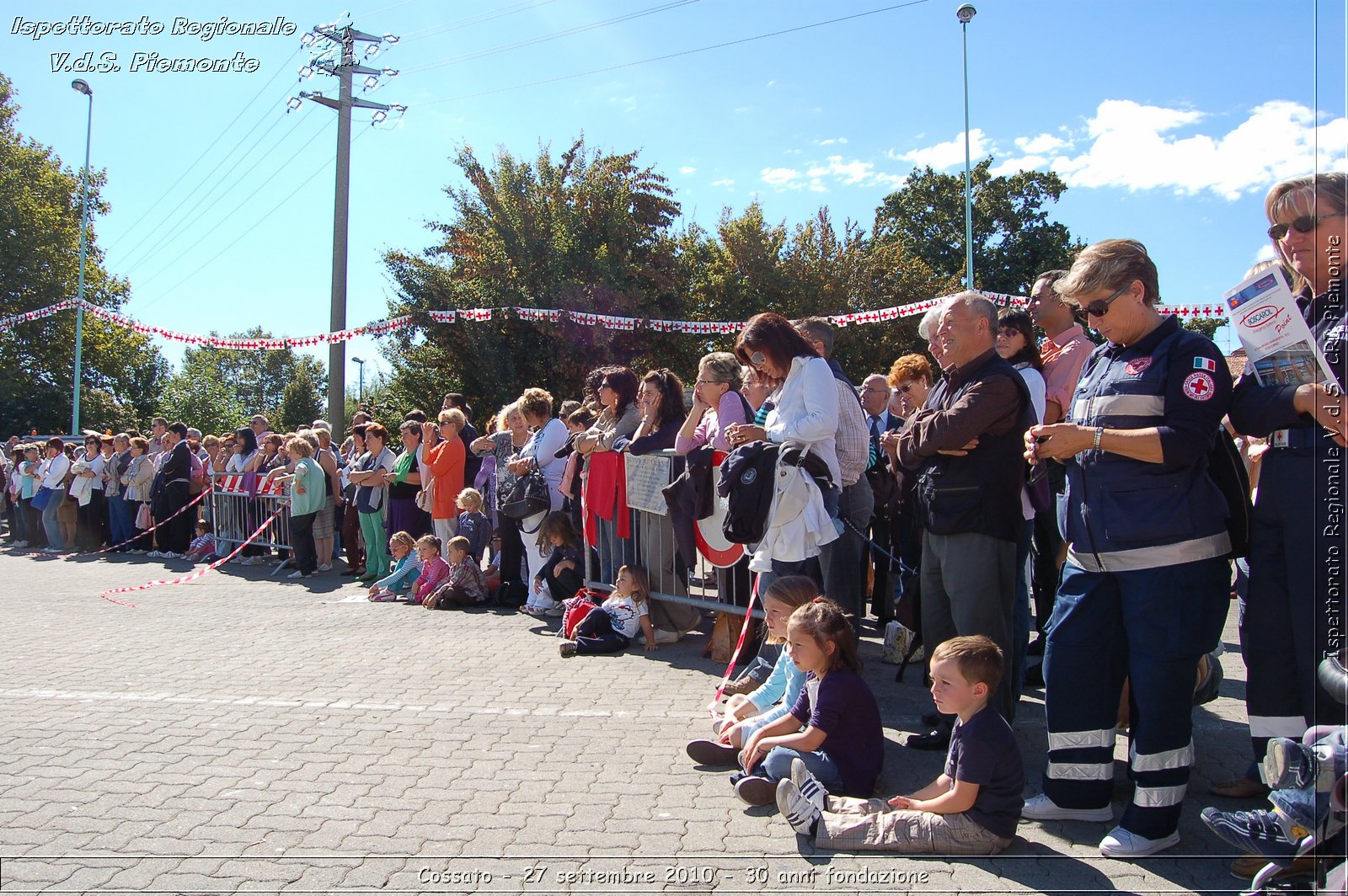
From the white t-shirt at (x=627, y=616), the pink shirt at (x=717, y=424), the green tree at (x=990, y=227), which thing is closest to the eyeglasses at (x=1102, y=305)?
the pink shirt at (x=717, y=424)

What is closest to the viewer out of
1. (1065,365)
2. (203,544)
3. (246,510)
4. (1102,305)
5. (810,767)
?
(1102,305)

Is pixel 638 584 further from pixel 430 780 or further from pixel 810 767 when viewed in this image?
pixel 810 767

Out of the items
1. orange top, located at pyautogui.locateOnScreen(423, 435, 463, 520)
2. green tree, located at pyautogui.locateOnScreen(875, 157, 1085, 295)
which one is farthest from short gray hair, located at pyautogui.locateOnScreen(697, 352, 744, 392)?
green tree, located at pyautogui.locateOnScreen(875, 157, 1085, 295)

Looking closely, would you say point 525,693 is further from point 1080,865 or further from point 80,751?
point 1080,865

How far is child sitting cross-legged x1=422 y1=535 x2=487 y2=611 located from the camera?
8992 mm

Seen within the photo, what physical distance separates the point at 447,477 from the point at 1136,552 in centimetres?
797

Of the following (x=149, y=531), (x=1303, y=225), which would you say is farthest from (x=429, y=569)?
(x=149, y=531)

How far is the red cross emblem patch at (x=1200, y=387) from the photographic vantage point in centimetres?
318

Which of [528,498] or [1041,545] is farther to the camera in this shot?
[528,498]

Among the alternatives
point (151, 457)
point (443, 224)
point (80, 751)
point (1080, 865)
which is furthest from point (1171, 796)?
point (443, 224)

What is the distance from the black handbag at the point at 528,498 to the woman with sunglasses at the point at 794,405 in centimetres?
336

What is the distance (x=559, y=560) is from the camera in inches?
327

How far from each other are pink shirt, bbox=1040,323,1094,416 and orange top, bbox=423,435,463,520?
21.5 feet

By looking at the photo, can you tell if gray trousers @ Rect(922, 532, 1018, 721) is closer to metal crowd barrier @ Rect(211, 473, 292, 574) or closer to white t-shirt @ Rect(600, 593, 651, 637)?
white t-shirt @ Rect(600, 593, 651, 637)
